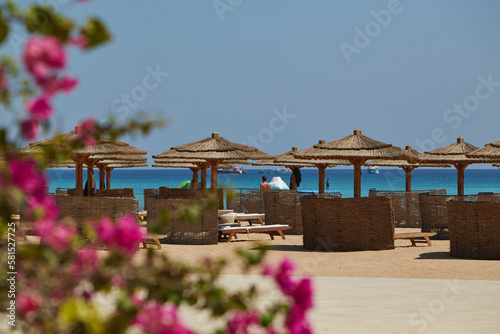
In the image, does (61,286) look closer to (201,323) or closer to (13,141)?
(13,141)

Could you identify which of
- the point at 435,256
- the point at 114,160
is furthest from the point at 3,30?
the point at 114,160

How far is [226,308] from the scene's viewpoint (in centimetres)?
200

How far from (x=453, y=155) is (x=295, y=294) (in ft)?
51.2

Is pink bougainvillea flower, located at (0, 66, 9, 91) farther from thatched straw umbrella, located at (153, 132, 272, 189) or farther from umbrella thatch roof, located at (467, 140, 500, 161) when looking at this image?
thatched straw umbrella, located at (153, 132, 272, 189)

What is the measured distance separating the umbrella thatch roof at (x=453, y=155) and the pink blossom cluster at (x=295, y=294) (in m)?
14.6

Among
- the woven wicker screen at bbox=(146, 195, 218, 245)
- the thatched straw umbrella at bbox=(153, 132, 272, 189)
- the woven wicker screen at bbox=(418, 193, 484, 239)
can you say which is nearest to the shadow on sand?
the woven wicker screen at bbox=(146, 195, 218, 245)

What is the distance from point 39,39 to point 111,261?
0.58 metres

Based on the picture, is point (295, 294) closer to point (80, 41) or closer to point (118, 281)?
point (118, 281)

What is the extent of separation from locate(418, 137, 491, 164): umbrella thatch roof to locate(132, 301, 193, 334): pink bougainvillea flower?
48.9ft

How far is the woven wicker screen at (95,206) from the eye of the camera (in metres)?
11.5

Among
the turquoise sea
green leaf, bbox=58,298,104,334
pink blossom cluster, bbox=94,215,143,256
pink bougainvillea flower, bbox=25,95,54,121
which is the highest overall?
the turquoise sea

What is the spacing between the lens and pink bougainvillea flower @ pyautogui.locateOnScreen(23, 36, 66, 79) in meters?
1.47

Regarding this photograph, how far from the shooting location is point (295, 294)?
200 cm

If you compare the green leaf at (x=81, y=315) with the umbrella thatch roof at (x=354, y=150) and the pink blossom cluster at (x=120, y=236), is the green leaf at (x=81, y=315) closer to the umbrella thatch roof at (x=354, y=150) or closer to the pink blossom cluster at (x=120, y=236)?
the pink blossom cluster at (x=120, y=236)
